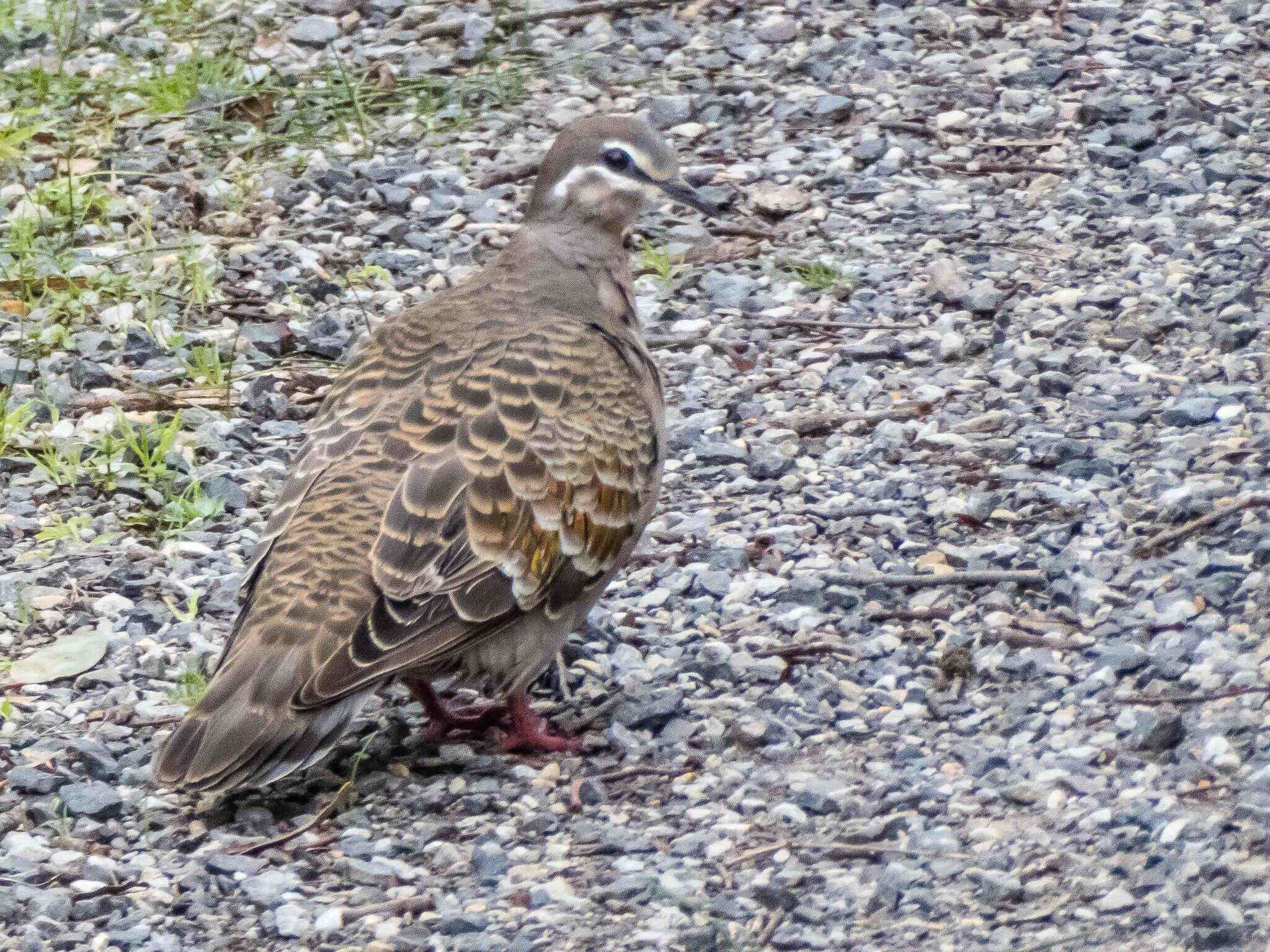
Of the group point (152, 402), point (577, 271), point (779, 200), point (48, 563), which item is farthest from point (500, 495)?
point (779, 200)

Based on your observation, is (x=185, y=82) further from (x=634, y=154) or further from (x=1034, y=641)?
(x=1034, y=641)

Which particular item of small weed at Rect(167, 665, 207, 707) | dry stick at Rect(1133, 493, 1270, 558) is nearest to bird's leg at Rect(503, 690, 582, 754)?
small weed at Rect(167, 665, 207, 707)

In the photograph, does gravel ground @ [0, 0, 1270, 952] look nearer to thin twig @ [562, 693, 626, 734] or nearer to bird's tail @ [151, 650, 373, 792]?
thin twig @ [562, 693, 626, 734]

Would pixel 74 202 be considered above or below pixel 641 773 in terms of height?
above

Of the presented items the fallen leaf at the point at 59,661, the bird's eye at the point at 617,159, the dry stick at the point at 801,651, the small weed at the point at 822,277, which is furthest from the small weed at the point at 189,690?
the small weed at the point at 822,277

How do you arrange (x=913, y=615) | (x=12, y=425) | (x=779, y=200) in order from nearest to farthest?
(x=913, y=615), (x=12, y=425), (x=779, y=200)

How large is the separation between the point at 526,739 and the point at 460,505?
62 centimetres

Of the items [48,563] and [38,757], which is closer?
[38,757]

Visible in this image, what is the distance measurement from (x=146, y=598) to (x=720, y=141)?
3.34 meters

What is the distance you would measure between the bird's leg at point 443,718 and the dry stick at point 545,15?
4.28m

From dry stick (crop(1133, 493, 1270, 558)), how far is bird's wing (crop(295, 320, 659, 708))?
1.32 m

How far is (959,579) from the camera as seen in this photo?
519 cm

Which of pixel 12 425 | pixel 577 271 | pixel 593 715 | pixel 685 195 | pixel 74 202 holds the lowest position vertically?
pixel 593 715

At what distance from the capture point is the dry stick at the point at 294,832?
4301mm
